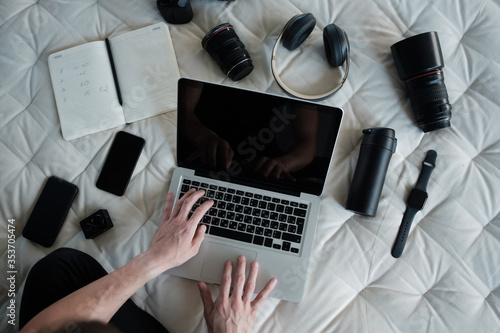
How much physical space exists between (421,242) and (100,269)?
0.75m

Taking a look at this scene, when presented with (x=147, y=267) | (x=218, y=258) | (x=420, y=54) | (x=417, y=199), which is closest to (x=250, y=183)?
(x=218, y=258)

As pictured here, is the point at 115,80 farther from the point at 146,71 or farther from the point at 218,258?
the point at 218,258

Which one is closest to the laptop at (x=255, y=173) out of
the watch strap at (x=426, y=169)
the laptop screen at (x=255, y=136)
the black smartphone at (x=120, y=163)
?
the laptop screen at (x=255, y=136)

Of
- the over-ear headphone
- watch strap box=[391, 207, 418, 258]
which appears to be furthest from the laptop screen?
watch strap box=[391, 207, 418, 258]

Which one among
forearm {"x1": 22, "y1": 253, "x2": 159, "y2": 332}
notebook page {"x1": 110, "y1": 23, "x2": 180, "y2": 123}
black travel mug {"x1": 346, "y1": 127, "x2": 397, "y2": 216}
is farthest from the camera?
notebook page {"x1": 110, "y1": 23, "x2": 180, "y2": 123}

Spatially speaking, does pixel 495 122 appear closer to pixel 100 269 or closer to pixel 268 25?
pixel 268 25

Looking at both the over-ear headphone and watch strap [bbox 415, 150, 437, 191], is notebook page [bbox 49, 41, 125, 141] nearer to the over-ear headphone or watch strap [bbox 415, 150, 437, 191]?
the over-ear headphone

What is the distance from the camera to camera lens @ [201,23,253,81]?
2.56 feet

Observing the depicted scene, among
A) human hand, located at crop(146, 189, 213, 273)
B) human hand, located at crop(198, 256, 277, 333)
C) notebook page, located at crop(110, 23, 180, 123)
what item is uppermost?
notebook page, located at crop(110, 23, 180, 123)

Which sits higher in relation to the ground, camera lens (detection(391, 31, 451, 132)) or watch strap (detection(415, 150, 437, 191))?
camera lens (detection(391, 31, 451, 132))

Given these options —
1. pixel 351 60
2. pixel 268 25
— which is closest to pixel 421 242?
pixel 351 60

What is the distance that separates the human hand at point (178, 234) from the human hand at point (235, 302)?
0.09 metres

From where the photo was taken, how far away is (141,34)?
86cm

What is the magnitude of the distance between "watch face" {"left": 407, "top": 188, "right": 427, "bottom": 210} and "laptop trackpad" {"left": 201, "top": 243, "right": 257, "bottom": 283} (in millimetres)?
385
